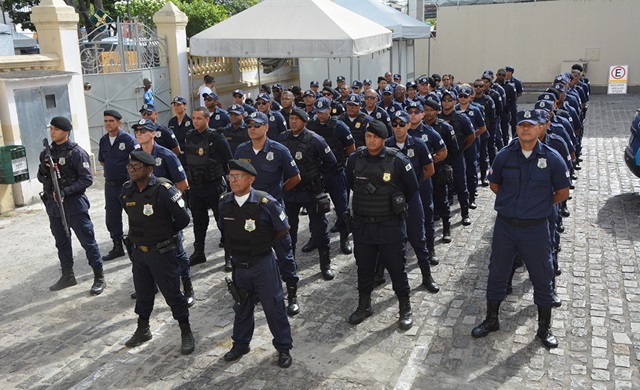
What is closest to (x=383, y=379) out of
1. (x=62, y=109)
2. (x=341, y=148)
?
(x=341, y=148)

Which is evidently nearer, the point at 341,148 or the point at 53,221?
the point at 53,221

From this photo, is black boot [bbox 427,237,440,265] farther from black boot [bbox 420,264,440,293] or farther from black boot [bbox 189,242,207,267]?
black boot [bbox 189,242,207,267]

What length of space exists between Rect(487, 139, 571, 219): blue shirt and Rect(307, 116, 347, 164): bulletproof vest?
3324 mm

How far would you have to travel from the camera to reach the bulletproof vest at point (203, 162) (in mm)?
7648

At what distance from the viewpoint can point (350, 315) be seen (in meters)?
6.36

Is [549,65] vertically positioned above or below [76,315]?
above

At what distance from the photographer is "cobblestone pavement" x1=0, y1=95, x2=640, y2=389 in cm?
527

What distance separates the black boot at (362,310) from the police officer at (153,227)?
163cm

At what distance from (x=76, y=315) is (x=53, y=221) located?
1.16 metres

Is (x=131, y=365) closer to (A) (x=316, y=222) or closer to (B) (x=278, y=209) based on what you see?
(B) (x=278, y=209)

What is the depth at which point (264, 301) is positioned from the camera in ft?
17.3

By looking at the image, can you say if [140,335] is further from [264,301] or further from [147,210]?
[264,301]

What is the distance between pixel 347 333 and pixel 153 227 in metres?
2.09

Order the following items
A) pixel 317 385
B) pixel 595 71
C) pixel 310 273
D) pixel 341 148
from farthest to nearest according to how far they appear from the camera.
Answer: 1. pixel 595 71
2. pixel 341 148
3. pixel 310 273
4. pixel 317 385
